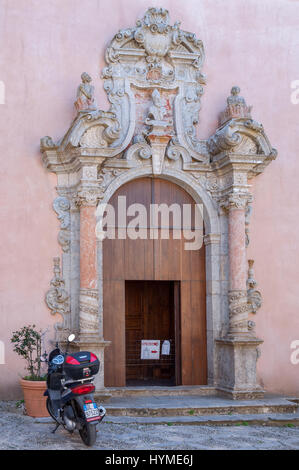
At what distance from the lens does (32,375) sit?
8078 mm

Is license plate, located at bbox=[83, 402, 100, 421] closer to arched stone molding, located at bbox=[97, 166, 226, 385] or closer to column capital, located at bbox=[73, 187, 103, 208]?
column capital, located at bbox=[73, 187, 103, 208]

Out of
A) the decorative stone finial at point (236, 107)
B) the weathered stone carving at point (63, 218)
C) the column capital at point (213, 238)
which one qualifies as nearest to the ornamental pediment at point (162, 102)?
the decorative stone finial at point (236, 107)

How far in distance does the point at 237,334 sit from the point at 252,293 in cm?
83

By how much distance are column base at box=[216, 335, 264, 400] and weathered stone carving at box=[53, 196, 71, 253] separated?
107 inches

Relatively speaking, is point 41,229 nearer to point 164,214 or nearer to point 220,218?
point 164,214

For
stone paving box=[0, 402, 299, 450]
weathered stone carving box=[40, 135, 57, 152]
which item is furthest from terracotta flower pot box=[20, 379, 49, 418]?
weathered stone carving box=[40, 135, 57, 152]

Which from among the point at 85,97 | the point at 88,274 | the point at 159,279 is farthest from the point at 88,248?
the point at 85,97

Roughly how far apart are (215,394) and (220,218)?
2.63 meters

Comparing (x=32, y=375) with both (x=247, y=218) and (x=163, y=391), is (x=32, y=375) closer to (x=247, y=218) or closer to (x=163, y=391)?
(x=163, y=391)

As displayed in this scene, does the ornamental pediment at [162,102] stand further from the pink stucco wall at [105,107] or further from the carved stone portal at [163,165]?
the pink stucco wall at [105,107]

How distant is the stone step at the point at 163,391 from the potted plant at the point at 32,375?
113cm
